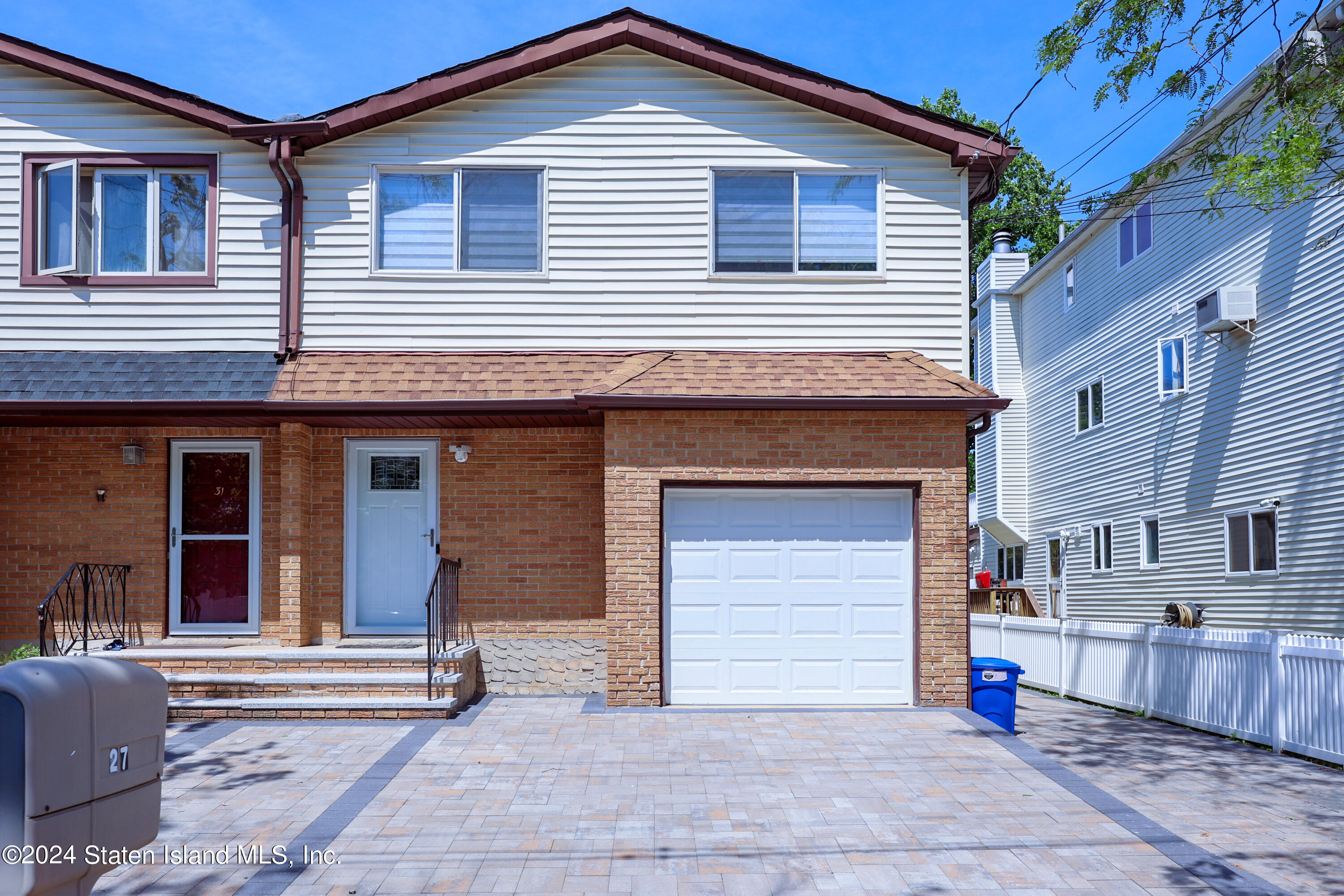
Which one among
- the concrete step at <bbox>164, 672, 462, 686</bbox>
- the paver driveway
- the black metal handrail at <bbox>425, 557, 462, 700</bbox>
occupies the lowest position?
the paver driveway

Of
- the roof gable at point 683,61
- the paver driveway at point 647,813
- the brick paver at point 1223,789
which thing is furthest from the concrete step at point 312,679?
the brick paver at point 1223,789

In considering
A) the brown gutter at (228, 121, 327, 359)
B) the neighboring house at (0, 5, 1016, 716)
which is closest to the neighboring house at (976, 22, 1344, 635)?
the neighboring house at (0, 5, 1016, 716)

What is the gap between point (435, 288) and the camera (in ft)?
36.6

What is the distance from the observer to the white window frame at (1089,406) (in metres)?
19.2

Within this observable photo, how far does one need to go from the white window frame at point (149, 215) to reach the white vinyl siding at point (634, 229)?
1194 millimetres

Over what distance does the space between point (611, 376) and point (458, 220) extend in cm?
265

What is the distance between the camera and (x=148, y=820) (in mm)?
3836

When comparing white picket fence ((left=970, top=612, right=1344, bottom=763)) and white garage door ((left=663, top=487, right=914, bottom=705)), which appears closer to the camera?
white picket fence ((left=970, top=612, right=1344, bottom=763))

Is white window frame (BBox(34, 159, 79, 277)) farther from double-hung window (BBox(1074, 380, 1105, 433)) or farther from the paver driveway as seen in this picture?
double-hung window (BBox(1074, 380, 1105, 433))

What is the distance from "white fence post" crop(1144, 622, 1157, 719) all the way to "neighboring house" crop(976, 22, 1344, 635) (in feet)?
9.12

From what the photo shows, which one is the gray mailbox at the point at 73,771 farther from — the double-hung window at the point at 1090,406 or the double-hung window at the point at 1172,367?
the double-hung window at the point at 1090,406

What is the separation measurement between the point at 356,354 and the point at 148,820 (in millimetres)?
7700

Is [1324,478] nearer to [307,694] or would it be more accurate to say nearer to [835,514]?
[835,514]

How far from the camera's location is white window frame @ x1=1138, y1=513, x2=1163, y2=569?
16.9 m
